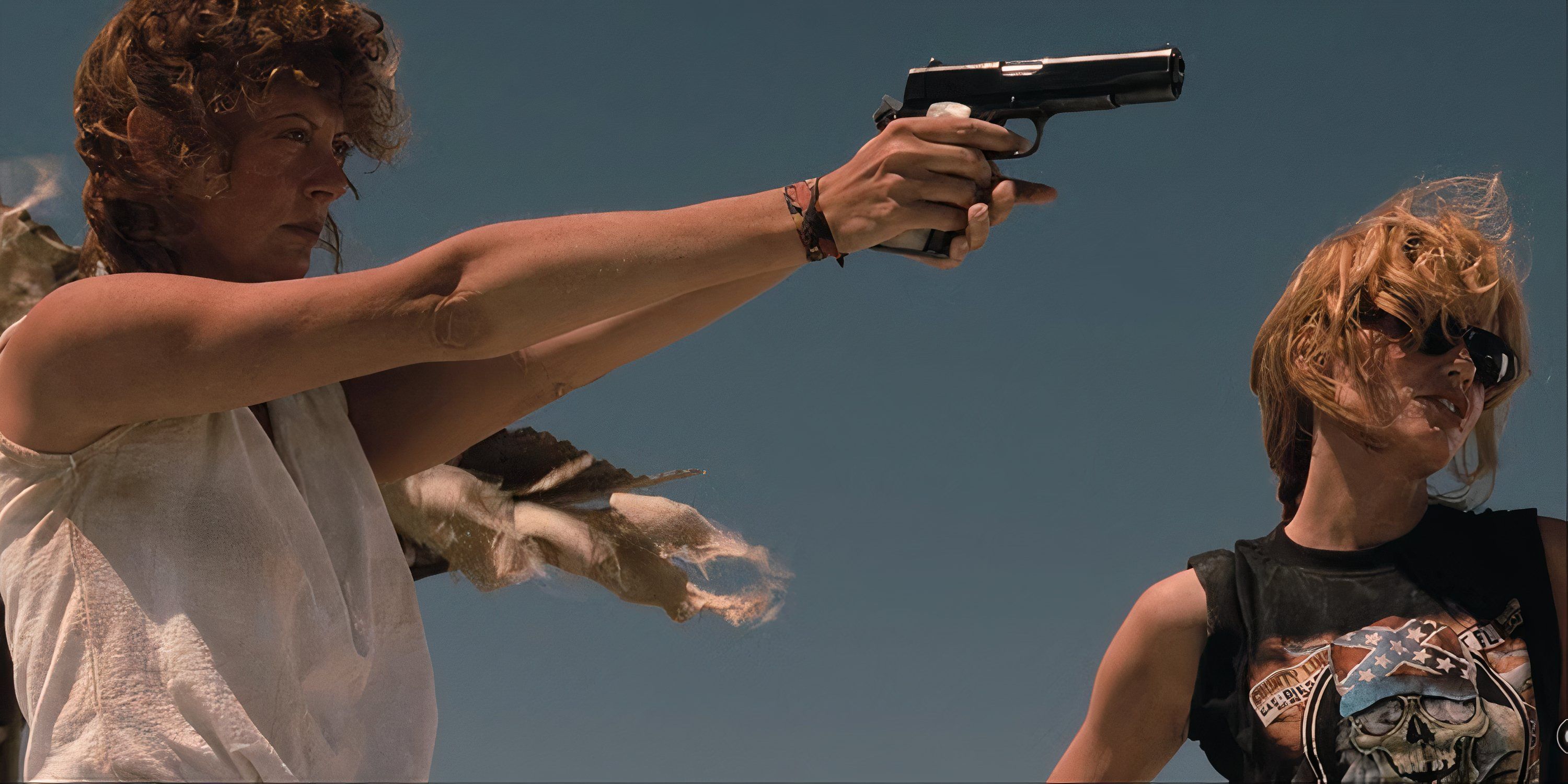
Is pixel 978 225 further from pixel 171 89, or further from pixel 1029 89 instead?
pixel 171 89

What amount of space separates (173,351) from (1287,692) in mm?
2077

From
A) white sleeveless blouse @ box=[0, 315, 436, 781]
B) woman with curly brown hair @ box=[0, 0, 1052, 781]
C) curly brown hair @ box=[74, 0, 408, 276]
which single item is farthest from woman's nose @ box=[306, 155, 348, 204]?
white sleeveless blouse @ box=[0, 315, 436, 781]

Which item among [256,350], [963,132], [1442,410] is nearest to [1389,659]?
[1442,410]

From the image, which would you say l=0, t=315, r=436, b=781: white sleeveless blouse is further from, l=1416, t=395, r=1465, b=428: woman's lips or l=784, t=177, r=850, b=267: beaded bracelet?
l=1416, t=395, r=1465, b=428: woman's lips

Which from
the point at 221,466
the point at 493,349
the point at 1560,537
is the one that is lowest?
the point at 1560,537

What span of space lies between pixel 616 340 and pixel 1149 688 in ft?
4.23

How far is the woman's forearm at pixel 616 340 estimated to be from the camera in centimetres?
253

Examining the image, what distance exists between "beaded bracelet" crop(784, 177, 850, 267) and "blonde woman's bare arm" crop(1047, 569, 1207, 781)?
1160 millimetres

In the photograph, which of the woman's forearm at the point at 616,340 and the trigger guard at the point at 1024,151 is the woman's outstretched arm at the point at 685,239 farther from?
the woman's forearm at the point at 616,340

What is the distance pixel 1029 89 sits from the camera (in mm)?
2322

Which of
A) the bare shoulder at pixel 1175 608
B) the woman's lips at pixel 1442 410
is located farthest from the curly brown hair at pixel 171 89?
the woman's lips at pixel 1442 410

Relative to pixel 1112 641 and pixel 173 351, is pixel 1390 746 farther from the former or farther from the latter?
pixel 173 351

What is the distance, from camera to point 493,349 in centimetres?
206

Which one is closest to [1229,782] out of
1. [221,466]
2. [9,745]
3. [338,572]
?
[338,572]
